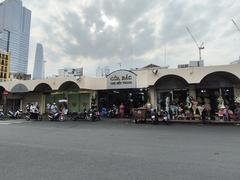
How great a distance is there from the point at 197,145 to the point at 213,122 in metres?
11.3

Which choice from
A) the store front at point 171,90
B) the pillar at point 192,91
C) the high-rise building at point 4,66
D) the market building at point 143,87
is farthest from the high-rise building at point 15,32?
the pillar at point 192,91

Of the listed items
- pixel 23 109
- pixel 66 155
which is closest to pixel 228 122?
pixel 66 155

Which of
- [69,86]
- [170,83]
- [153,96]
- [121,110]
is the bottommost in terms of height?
[121,110]

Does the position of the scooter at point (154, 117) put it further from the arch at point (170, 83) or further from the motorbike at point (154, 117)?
the arch at point (170, 83)

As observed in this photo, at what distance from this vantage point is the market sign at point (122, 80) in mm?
24875

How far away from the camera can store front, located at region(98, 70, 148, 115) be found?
25.0 m

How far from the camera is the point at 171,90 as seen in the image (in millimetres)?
24656

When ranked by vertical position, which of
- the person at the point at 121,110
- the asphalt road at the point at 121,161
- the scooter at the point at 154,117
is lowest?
the asphalt road at the point at 121,161

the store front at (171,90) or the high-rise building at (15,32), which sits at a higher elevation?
the high-rise building at (15,32)

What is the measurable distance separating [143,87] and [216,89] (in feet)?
20.9

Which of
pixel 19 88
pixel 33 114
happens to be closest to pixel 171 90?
pixel 33 114

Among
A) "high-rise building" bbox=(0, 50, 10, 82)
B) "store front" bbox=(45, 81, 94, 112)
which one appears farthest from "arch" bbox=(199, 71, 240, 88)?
"high-rise building" bbox=(0, 50, 10, 82)

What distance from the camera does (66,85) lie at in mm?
29594

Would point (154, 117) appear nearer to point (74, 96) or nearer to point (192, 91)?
point (192, 91)
